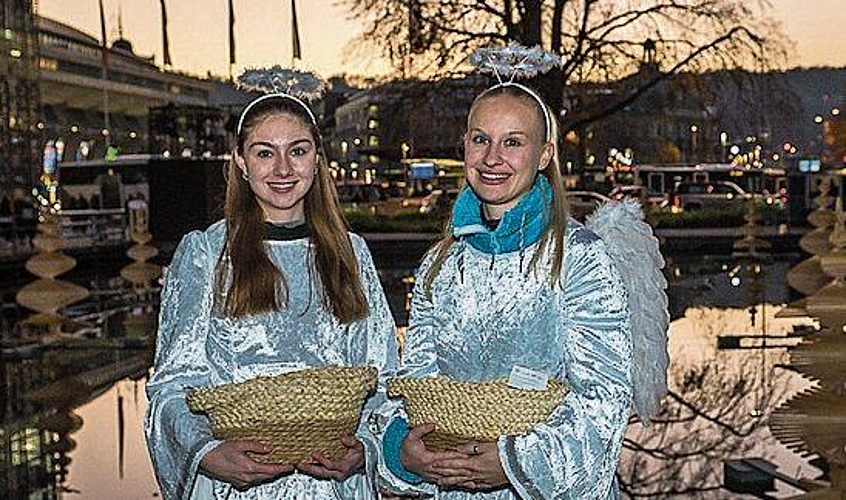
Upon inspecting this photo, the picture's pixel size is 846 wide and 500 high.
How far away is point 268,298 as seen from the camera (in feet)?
12.5

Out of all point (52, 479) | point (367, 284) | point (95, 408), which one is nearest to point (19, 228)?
point (95, 408)

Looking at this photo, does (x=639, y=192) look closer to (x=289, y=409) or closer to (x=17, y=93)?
(x=17, y=93)

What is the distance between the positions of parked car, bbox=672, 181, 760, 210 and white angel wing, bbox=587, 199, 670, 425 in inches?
1230

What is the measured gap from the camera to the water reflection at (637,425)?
25.7 ft

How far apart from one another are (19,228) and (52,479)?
2146cm

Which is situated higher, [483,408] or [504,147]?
[504,147]

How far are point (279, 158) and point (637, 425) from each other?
5.94 metres

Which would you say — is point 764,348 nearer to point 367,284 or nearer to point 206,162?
point 367,284

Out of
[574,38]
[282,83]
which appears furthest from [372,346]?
[574,38]

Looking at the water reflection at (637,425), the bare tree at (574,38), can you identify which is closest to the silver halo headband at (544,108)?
the water reflection at (637,425)

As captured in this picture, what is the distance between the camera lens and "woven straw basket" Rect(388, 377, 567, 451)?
3.26m

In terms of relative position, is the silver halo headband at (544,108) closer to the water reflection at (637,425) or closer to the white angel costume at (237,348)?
the white angel costume at (237,348)

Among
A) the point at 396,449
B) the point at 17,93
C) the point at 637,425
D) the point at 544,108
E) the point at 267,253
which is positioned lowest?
the point at 637,425

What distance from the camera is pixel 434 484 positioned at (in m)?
3.58
